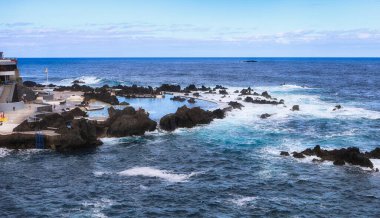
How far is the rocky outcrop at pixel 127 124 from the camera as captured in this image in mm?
62344

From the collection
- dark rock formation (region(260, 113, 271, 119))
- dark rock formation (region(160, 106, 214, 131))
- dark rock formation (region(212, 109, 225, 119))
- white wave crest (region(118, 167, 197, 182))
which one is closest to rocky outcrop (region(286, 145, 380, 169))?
white wave crest (region(118, 167, 197, 182))

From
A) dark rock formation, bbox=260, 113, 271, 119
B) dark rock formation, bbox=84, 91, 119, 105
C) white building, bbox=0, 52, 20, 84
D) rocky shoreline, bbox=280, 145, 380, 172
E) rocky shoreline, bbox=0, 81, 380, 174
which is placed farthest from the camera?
dark rock formation, bbox=84, 91, 119, 105

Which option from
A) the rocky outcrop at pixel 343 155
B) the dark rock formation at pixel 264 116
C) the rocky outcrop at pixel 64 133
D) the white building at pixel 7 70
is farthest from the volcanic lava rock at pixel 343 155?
the white building at pixel 7 70

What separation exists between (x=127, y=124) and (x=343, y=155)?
1110 inches

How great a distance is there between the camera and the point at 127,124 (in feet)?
205

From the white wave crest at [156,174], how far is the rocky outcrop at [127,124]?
1515 cm

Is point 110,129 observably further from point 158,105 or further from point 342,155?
point 342,155

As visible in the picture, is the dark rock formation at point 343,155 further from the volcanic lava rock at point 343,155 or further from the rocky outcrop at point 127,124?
the rocky outcrop at point 127,124

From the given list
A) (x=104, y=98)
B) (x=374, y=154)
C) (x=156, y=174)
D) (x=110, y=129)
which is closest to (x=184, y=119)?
(x=110, y=129)

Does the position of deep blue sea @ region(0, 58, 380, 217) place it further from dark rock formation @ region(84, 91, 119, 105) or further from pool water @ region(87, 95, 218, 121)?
dark rock formation @ region(84, 91, 119, 105)

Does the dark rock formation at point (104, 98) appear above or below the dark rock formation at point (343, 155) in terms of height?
above

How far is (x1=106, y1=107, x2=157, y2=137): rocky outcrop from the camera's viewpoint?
2454 inches

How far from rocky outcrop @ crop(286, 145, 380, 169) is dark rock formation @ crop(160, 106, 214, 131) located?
21.3m

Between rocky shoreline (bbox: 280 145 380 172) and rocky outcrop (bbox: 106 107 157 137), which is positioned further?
rocky outcrop (bbox: 106 107 157 137)
